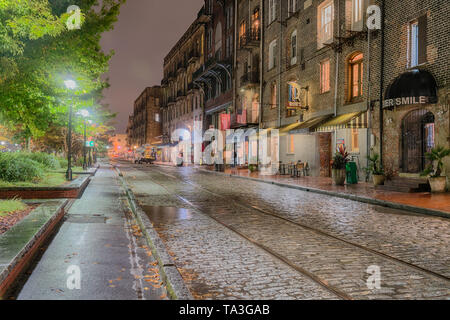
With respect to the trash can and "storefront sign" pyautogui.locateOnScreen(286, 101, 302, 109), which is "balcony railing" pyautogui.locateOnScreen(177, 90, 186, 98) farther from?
the trash can

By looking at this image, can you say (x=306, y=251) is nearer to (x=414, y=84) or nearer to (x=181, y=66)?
(x=414, y=84)

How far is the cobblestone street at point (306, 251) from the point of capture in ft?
15.6

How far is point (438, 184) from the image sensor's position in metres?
15.2

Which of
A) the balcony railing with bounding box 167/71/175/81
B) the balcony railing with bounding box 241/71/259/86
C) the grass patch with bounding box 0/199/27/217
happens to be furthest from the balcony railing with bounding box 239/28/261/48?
the balcony railing with bounding box 167/71/175/81

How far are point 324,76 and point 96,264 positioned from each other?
2238cm

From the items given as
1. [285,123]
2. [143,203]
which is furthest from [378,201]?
[285,123]

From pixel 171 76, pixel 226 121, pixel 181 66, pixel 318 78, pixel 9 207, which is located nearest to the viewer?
pixel 9 207

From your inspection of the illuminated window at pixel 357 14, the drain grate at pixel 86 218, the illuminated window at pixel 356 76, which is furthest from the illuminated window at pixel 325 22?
the drain grate at pixel 86 218

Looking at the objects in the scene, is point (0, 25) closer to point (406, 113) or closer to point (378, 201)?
point (378, 201)

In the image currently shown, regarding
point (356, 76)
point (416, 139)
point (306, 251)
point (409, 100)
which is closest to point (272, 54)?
point (356, 76)

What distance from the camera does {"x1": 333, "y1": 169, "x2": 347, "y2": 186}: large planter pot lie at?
1916 centimetres

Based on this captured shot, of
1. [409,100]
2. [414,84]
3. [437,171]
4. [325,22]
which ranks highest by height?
[325,22]

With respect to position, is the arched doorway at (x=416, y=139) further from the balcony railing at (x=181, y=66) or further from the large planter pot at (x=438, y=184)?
the balcony railing at (x=181, y=66)

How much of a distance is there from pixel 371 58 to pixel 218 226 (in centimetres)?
1513
